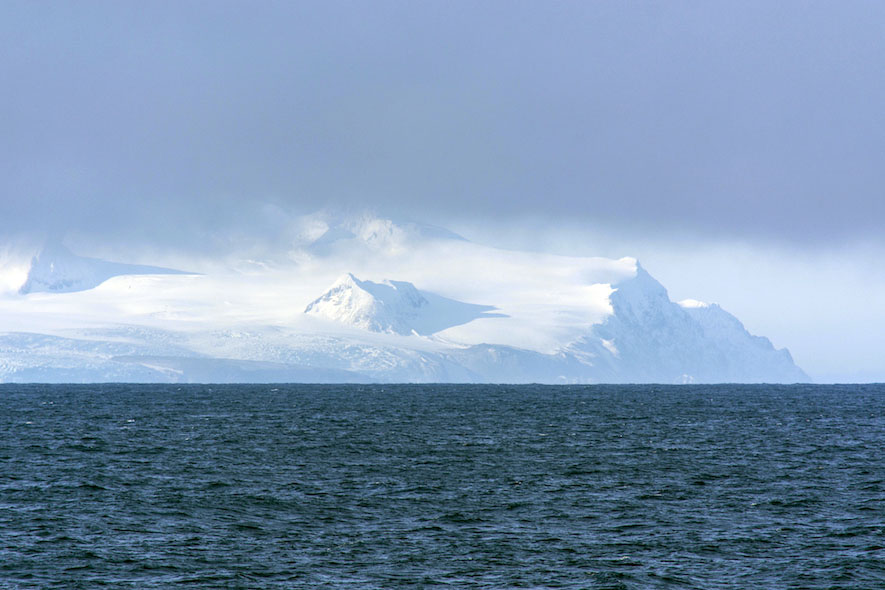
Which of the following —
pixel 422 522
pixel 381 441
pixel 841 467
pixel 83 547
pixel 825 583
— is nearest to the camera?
pixel 825 583

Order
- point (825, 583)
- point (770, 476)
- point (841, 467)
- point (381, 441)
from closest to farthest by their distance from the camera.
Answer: point (825, 583) < point (770, 476) < point (841, 467) < point (381, 441)

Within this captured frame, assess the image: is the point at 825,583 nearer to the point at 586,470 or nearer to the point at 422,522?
the point at 422,522

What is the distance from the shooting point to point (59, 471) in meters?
73.2

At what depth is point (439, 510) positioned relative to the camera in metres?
57.6

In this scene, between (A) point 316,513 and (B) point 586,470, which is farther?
(B) point 586,470

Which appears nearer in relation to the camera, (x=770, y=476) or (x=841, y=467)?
(x=770, y=476)

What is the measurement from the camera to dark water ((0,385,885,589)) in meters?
43.5

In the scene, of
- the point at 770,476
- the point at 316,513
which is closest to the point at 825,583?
the point at 316,513

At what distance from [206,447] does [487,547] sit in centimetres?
4877

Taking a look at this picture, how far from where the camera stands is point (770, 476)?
73.0 m

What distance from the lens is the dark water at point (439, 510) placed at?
1713 inches

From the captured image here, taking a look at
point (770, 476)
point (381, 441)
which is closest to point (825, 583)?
point (770, 476)

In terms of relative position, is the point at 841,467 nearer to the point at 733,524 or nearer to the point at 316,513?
the point at 733,524

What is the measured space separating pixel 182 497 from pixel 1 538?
13497mm
